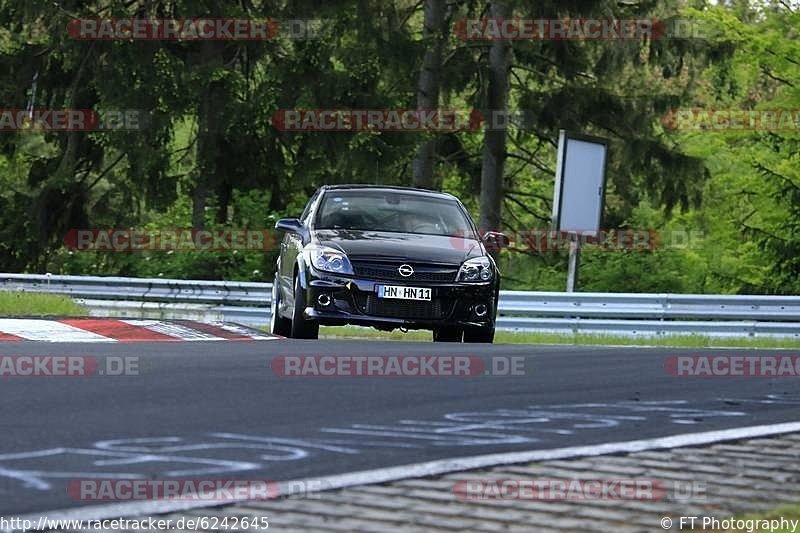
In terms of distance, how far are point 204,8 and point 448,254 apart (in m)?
21.6

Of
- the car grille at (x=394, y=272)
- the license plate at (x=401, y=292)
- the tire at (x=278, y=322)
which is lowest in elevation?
the tire at (x=278, y=322)

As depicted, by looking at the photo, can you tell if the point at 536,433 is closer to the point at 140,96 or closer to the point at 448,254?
the point at 448,254

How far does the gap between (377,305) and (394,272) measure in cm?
36

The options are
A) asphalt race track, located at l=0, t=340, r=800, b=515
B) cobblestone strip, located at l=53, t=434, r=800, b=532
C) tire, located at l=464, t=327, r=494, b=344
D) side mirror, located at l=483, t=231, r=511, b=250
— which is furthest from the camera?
side mirror, located at l=483, t=231, r=511, b=250

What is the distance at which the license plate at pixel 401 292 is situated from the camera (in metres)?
15.5

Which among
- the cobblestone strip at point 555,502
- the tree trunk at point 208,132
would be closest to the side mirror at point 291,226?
the cobblestone strip at point 555,502

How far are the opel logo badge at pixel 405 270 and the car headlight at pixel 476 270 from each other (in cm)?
51

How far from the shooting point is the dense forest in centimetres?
3319

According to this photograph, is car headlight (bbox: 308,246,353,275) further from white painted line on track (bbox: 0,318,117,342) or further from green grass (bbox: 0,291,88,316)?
green grass (bbox: 0,291,88,316)

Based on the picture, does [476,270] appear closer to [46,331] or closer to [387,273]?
[387,273]

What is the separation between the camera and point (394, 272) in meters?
15.6

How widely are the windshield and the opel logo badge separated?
1267 mm

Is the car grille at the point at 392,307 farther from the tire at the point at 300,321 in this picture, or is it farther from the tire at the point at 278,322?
the tire at the point at 278,322

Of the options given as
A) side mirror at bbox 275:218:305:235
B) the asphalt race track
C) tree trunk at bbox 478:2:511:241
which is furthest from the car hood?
tree trunk at bbox 478:2:511:241
